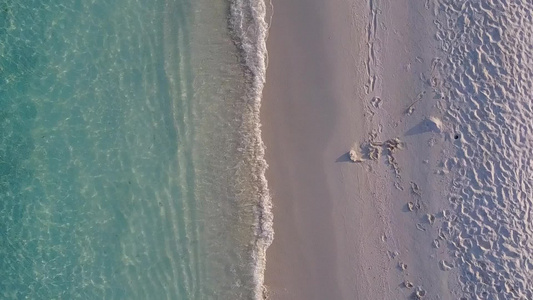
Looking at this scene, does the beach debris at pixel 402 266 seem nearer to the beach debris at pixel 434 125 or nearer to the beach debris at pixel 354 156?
the beach debris at pixel 354 156

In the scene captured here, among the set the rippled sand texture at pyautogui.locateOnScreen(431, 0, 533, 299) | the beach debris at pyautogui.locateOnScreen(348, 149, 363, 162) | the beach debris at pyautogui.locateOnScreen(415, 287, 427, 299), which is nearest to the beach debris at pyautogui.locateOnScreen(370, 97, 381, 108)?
the beach debris at pyautogui.locateOnScreen(348, 149, 363, 162)

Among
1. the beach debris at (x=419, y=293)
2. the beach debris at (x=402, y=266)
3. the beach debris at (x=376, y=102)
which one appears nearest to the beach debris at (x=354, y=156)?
the beach debris at (x=376, y=102)

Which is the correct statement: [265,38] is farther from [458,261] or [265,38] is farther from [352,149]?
[458,261]

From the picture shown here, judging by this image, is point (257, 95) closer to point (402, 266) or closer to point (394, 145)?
point (394, 145)

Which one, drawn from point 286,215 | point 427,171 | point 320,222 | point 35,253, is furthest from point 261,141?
point 35,253

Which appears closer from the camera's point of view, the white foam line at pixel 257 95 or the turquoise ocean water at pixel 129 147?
the white foam line at pixel 257 95

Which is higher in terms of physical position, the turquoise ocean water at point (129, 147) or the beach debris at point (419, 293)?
the turquoise ocean water at point (129, 147)

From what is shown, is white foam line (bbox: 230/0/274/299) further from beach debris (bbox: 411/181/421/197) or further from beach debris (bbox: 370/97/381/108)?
beach debris (bbox: 411/181/421/197)
